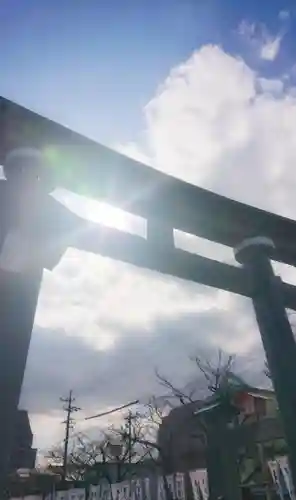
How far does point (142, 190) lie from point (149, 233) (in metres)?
0.35

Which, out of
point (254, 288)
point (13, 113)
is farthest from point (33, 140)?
point (254, 288)

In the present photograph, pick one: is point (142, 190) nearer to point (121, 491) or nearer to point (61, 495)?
point (121, 491)

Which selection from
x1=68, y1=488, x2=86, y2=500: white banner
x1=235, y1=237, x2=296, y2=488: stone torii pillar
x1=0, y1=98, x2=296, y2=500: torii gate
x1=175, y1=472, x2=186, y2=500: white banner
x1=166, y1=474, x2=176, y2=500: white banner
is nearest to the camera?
x1=0, y1=98, x2=296, y2=500: torii gate

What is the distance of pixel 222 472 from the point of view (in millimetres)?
2965

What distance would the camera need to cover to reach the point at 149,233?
314cm

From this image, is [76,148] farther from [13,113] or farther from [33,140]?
[13,113]

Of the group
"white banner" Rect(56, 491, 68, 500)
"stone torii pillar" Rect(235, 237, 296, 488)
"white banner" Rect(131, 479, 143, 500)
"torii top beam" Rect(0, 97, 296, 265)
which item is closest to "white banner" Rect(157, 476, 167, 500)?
"white banner" Rect(131, 479, 143, 500)

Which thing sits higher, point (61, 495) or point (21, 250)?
point (21, 250)

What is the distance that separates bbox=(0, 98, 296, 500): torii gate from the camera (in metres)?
2.06

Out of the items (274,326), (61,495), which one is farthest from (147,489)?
(274,326)

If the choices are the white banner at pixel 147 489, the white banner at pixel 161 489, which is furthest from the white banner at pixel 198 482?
the white banner at pixel 147 489

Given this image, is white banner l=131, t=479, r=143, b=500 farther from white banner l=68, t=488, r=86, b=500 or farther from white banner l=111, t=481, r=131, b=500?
white banner l=68, t=488, r=86, b=500

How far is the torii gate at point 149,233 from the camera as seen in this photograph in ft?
6.77

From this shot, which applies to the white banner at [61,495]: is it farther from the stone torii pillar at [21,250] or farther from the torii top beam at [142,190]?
the stone torii pillar at [21,250]
